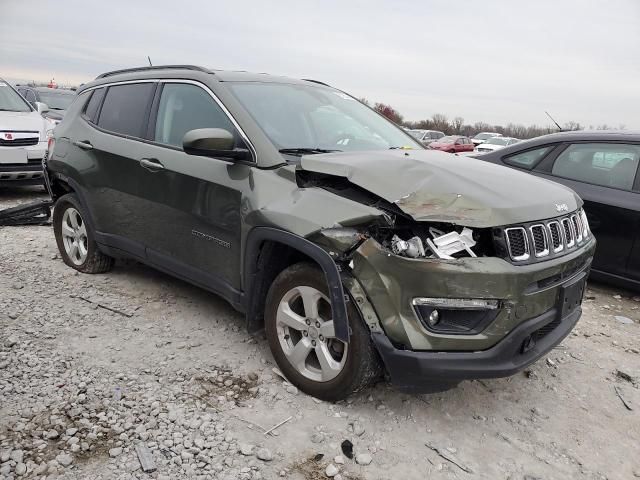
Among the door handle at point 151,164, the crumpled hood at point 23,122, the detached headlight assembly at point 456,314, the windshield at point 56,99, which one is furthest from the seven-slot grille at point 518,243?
the windshield at point 56,99

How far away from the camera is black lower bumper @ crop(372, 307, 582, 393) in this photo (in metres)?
2.46

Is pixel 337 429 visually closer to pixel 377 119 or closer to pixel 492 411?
pixel 492 411

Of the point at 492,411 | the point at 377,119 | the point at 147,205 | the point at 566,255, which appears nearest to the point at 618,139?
the point at 377,119

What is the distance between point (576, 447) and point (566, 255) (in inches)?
38.4

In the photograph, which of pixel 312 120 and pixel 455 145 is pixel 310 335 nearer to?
pixel 312 120

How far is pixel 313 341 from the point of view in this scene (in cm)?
290

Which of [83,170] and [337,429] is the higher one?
[83,170]

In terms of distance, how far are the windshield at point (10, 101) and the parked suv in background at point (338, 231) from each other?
5565 mm

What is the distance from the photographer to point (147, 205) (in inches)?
150

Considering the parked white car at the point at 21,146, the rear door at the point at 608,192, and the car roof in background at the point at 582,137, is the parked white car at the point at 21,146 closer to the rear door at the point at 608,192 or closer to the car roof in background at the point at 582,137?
the car roof in background at the point at 582,137

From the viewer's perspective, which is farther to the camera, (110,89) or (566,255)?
(110,89)

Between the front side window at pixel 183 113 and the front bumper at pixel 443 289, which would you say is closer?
the front bumper at pixel 443 289

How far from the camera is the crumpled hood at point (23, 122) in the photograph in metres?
7.76

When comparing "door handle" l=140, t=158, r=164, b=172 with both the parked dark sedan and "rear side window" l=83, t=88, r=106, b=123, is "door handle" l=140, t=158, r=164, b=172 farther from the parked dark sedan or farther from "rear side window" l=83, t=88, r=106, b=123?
the parked dark sedan
